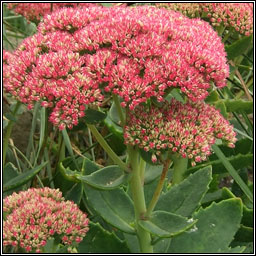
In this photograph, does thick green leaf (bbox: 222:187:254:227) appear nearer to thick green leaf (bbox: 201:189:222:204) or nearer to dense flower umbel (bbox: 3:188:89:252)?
thick green leaf (bbox: 201:189:222:204)

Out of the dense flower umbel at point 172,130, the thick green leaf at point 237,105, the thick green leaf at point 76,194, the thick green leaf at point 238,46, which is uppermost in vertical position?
the thick green leaf at point 238,46

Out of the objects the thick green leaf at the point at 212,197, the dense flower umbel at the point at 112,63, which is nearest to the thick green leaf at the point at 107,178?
the dense flower umbel at the point at 112,63

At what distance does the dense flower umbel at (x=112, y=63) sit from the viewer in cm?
174

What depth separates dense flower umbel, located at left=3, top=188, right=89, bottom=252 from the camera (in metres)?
1.88

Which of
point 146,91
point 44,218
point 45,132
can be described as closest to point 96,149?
point 45,132

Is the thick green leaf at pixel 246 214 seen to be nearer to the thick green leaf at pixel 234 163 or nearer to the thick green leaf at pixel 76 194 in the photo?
the thick green leaf at pixel 234 163

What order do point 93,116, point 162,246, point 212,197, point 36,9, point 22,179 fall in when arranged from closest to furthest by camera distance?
1. point 93,116
2. point 162,246
3. point 22,179
4. point 212,197
5. point 36,9

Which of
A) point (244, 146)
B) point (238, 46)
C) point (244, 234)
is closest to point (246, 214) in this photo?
point (244, 234)

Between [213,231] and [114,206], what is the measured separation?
403mm

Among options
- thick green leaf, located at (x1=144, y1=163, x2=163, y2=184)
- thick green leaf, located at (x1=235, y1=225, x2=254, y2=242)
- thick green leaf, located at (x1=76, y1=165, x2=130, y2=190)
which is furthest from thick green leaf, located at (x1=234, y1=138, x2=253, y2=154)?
thick green leaf, located at (x1=76, y1=165, x2=130, y2=190)

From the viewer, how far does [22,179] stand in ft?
7.51

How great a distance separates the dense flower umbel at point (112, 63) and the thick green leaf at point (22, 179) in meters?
0.47

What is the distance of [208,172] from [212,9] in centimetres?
104

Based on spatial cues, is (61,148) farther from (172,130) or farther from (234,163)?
(172,130)
